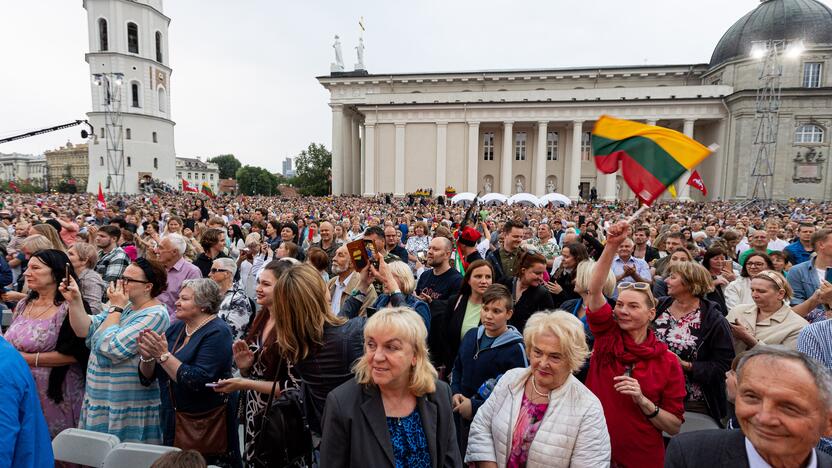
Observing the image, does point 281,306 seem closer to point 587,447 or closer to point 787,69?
point 587,447

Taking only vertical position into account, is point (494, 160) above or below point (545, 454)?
above

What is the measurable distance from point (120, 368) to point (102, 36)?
6969 centimetres

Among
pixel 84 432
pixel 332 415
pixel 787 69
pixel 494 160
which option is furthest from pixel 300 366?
pixel 787 69

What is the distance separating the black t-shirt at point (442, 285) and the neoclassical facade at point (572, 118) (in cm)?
4338

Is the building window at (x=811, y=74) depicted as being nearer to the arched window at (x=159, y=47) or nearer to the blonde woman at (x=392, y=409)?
the blonde woman at (x=392, y=409)

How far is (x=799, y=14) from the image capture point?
44344 mm

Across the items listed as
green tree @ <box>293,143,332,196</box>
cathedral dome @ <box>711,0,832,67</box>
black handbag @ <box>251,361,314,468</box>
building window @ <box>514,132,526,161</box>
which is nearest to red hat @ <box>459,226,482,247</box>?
black handbag @ <box>251,361,314,468</box>

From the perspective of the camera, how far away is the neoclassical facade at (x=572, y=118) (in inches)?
1644

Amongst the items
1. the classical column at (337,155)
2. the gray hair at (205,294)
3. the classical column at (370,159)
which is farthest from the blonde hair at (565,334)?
the classical column at (337,155)

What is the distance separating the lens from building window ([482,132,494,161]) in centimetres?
5166

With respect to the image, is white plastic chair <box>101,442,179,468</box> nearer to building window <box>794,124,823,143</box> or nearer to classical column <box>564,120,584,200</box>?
classical column <box>564,120,584,200</box>

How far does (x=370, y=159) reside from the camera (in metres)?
49.7

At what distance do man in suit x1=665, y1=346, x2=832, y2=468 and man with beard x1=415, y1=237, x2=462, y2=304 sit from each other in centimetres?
366

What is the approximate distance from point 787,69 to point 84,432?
60.7 meters
